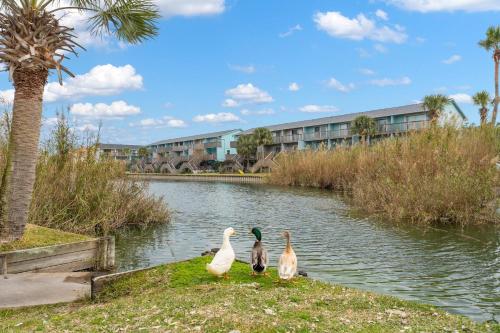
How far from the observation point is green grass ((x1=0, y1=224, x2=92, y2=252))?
10821mm

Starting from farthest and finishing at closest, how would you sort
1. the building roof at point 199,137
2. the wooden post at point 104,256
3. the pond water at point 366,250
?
the building roof at point 199,137
the wooden post at point 104,256
the pond water at point 366,250

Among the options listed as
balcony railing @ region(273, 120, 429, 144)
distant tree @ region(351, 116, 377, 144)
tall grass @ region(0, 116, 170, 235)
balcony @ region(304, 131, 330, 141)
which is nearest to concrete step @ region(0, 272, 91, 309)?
tall grass @ region(0, 116, 170, 235)

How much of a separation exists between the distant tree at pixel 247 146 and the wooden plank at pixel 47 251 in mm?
80031

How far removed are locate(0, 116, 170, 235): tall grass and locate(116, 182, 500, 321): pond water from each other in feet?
4.17

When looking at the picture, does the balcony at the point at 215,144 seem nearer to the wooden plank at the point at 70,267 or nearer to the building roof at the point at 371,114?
the building roof at the point at 371,114

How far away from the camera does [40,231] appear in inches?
486

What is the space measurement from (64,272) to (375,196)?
714 inches

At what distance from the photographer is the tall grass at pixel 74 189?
15.4m

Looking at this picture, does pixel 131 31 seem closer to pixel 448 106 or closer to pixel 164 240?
pixel 164 240

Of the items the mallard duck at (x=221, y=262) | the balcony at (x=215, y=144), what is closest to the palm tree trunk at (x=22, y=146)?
the mallard duck at (x=221, y=262)

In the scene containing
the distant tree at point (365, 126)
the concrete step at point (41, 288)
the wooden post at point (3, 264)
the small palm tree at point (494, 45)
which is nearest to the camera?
the concrete step at point (41, 288)

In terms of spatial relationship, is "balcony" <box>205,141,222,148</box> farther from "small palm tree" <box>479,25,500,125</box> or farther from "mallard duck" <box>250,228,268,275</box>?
"mallard duck" <box>250,228,268,275</box>

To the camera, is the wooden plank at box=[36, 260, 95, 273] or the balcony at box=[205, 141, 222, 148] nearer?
the wooden plank at box=[36, 260, 95, 273]

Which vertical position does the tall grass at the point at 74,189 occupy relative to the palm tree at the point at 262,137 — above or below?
below
